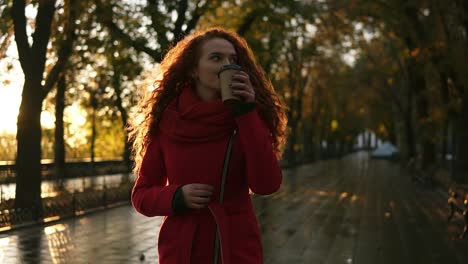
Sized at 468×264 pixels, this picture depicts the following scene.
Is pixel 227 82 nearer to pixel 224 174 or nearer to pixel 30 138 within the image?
pixel 224 174

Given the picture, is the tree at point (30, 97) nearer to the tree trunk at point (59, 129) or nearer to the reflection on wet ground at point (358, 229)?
the reflection on wet ground at point (358, 229)

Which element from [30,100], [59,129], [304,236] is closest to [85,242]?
[304,236]

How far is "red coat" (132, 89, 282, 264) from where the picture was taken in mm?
2730

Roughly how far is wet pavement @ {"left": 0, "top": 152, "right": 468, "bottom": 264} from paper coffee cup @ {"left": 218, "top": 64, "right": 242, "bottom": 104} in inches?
314

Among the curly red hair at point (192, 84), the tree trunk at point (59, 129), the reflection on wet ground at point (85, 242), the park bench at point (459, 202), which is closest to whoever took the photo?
the curly red hair at point (192, 84)

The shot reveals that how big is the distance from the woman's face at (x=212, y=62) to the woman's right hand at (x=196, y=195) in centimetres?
38

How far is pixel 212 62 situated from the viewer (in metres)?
2.86

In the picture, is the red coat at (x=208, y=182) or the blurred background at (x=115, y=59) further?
the blurred background at (x=115, y=59)

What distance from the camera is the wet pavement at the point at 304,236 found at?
426 inches

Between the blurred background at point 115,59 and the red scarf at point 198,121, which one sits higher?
the blurred background at point 115,59

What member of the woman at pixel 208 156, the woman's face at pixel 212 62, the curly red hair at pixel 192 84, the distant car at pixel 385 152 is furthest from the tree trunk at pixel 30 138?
the distant car at pixel 385 152

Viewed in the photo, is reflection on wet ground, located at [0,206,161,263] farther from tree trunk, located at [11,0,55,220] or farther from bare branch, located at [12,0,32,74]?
bare branch, located at [12,0,32,74]

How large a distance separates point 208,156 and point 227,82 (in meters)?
0.37

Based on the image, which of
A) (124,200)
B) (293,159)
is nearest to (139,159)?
(124,200)
